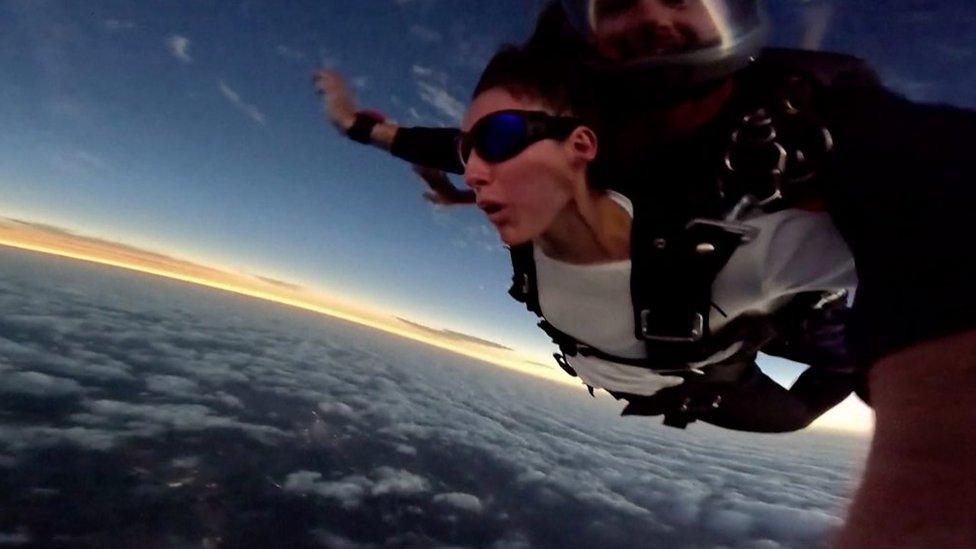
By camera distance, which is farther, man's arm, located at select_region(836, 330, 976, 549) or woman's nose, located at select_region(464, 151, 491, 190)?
woman's nose, located at select_region(464, 151, 491, 190)

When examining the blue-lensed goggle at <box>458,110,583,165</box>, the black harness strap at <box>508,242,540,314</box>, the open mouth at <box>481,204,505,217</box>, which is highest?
the blue-lensed goggle at <box>458,110,583,165</box>

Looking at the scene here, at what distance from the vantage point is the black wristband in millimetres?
2329

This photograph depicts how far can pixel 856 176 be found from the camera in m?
0.91

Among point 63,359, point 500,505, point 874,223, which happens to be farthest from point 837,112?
point 63,359

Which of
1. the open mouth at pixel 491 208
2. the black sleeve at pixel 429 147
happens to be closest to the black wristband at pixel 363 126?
the black sleeve at pixel 429 147

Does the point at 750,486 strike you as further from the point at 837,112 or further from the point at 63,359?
the point at 63,359

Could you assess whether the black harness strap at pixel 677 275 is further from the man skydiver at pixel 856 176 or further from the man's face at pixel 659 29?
the man's face at pixel 659 29

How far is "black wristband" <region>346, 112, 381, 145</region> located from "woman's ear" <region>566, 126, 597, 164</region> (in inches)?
51.6

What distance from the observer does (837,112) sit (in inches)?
41.4

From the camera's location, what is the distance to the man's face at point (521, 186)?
1.36m

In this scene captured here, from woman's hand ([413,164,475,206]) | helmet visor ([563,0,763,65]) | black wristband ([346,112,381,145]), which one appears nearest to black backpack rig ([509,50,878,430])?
helmet visor ([563,0,763,65])

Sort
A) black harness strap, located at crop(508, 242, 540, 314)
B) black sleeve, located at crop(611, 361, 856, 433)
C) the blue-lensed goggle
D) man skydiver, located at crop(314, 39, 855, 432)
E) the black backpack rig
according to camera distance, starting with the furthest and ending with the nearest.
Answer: black sleeve, located at crop(611, 361, 856, 433) < man skydiver, located at crop(314, 39, 855, 432) < black harness strap, located at crop(508, 242, 540, 314) < the blue-lensed goggle < the black backpack rig

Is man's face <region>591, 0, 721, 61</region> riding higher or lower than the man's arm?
higher

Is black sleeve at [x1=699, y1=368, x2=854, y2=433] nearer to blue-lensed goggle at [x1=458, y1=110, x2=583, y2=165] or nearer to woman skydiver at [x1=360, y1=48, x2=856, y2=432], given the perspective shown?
woman skydiver at [x1=360, y1=48, x2=856, y2=432]
